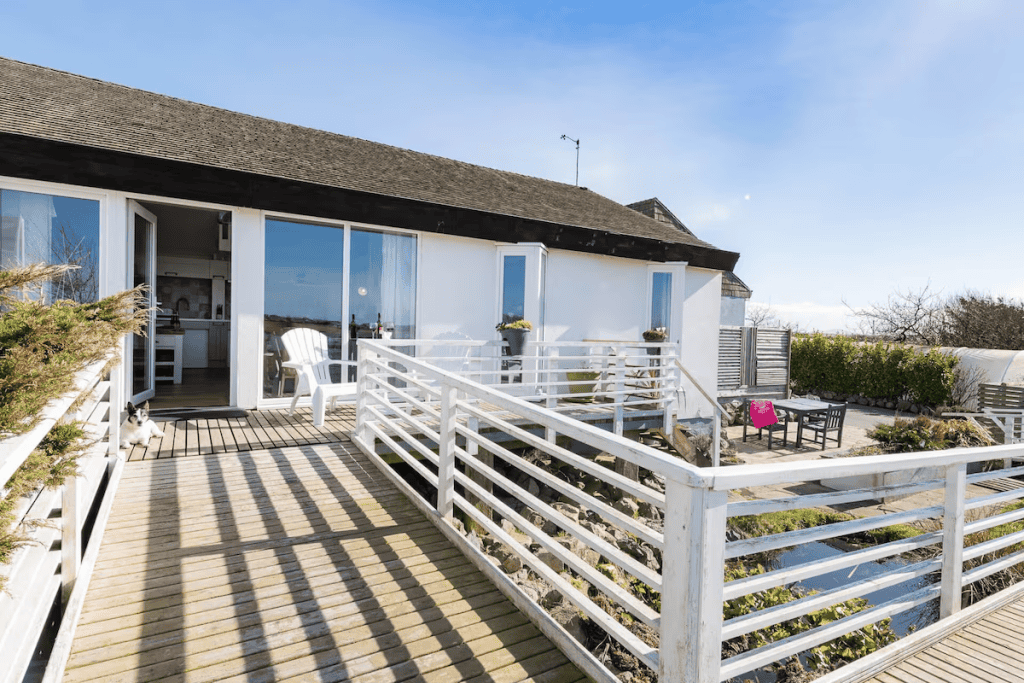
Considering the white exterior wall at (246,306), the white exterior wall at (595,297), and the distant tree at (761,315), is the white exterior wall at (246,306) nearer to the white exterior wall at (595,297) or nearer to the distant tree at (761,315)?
the white exterior wall at (595,297)

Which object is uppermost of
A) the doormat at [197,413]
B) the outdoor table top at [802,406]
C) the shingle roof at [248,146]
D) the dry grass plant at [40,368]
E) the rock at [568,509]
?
the shingle roof at [248,146]

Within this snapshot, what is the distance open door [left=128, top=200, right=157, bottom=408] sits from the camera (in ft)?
19.3

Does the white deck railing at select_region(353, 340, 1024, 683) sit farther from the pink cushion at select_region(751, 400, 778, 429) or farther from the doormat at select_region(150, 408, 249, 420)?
the pink cushion at select_region(751, 400, 778, 429)

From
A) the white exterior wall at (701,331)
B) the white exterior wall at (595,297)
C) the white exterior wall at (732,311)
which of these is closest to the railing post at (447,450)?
the white exterior wall at (595,297)

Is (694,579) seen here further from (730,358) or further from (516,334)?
(730,358)

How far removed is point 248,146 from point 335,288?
253 cm

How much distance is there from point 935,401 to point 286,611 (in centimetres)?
Answer: 1583

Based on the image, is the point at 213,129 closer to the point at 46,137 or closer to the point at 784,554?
the point at 46,137

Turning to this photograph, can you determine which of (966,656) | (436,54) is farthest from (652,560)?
(436,54)

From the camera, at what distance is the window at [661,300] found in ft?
32.7

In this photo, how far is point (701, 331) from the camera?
34.4 ft

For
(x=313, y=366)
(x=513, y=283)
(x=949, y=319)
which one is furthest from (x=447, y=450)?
(x=949, y=319)

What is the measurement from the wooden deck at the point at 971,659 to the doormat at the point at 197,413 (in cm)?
623

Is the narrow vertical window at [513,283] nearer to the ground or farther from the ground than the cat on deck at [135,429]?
farther from the ground
